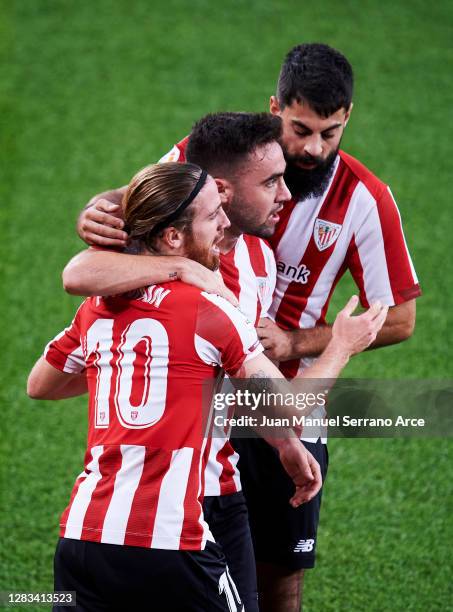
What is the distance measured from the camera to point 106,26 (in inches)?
430

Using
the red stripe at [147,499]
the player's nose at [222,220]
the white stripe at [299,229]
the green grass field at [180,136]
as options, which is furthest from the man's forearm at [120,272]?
the green grass field at [180,136]

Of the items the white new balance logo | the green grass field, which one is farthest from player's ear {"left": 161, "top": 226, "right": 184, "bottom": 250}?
the green grass field

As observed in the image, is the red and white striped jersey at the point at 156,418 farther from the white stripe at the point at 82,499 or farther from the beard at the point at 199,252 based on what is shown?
the beard at the point at 199,252

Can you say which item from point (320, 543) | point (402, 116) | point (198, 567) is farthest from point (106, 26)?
point (198, 567)

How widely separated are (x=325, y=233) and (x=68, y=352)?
41.3 inches

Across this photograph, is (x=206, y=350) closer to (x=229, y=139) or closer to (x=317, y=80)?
(x=229, y=139)

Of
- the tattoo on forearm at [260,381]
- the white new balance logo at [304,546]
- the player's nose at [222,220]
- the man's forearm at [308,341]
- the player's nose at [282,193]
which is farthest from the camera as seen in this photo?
Result: the white new balance logo at [304,546]

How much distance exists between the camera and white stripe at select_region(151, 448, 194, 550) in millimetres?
2443

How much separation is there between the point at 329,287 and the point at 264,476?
0.72 meters

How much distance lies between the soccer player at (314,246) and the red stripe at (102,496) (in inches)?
34.0

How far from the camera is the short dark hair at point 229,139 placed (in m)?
3.00

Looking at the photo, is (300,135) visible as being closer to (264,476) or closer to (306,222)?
(306,222)

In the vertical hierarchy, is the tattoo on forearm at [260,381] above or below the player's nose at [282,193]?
below

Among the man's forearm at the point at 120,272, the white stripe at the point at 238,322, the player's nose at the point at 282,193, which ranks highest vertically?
the player's nose at the point at 282,193
